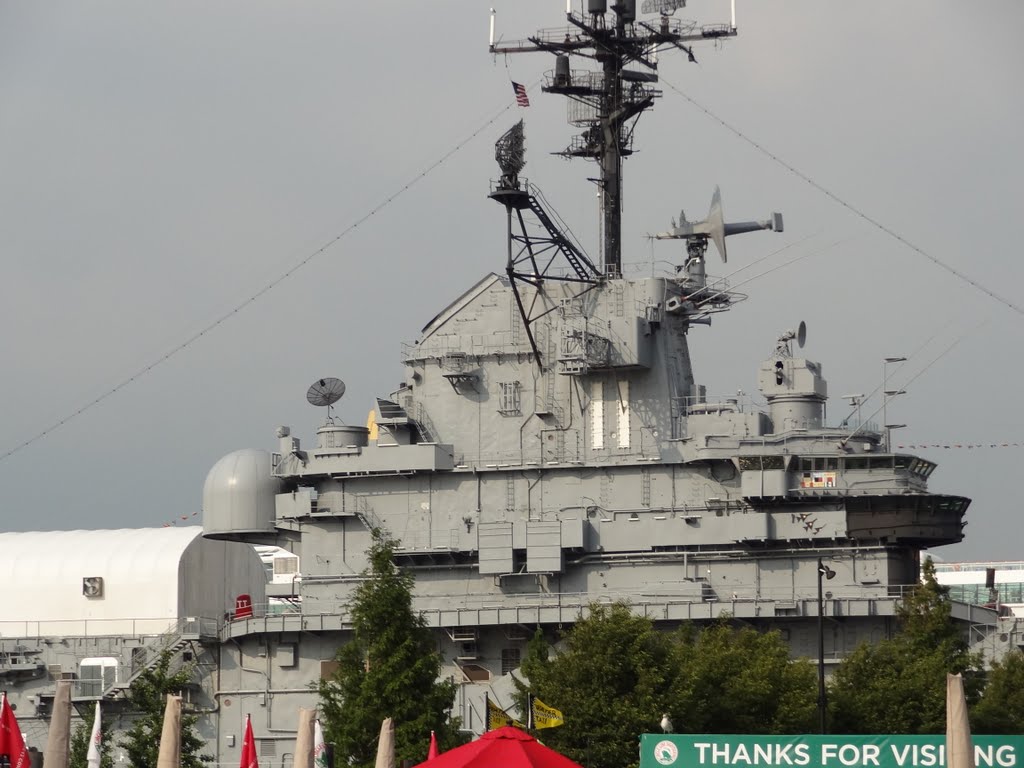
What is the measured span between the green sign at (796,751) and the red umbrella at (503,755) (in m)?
2.85

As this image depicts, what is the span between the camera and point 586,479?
2350 inches

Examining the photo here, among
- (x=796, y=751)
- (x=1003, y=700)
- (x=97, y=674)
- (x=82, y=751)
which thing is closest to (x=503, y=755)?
(x=796, y=751)

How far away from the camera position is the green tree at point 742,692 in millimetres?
48781

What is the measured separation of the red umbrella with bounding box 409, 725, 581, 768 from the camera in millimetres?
31406

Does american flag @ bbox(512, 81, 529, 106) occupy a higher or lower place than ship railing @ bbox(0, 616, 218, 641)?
higher

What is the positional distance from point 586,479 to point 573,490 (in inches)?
22.6

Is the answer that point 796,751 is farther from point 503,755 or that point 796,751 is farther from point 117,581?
point 117,581

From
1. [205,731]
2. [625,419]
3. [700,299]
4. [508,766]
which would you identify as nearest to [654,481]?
[625,419]

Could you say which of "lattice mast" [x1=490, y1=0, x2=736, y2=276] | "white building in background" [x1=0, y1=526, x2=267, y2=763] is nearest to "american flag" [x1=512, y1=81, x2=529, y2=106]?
"lattice mast" [x1=490, y1=0, x2=736, y2=276]

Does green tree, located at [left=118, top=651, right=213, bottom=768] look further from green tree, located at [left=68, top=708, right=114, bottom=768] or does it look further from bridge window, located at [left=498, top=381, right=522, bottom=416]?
bridge window, located at [left=498, top=381, right=522, bottom=416]

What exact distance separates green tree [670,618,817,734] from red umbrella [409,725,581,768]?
Answer: 1532cm

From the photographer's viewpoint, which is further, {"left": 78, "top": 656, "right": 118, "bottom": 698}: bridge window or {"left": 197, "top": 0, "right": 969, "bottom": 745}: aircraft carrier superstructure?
{"left": 78, "top": 656, "right": 118, "bottom": 698}: bridge window

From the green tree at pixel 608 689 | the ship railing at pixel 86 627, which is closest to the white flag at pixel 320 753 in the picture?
the green tree at pixel 608 689

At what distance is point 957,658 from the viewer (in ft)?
176
